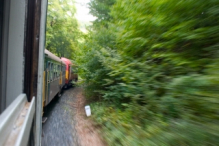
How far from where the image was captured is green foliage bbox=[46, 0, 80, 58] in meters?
19.4

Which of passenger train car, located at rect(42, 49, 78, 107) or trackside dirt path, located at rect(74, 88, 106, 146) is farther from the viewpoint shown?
passenger train car, located at rect(42, 49, 78, 107)

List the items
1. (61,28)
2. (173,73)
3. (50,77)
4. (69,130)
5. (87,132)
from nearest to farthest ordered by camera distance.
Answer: (173,73) < (87,132) < (69,130) < (50,77) < (61,28)

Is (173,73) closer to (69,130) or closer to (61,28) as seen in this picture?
(69,130)

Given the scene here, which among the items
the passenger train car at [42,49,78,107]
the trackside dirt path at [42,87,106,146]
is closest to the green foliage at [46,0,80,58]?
the passenger train car at [42,49,78,107]

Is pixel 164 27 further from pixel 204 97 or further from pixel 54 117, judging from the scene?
pixel 54 117

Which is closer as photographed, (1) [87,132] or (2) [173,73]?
(2) [173,73]

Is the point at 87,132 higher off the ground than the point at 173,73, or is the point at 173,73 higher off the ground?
the point at 173,73

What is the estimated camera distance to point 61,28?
2159cm

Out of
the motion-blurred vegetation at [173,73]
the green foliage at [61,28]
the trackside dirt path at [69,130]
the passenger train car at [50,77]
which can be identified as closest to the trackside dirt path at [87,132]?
the trackside dirt path at [69,130]

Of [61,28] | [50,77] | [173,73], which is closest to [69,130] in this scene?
[50,77]

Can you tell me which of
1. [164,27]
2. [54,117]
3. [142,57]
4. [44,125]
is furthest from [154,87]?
[54,117]

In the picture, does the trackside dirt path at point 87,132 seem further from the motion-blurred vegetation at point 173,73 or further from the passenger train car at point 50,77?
the passenger train car at point 50,77

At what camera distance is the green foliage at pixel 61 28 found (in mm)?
19372

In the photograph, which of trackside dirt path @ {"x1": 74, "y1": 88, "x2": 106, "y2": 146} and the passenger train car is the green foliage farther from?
trackside dirt path @ {"x1": 74, "y1": 88, "x2": 106, "y2": 146}
